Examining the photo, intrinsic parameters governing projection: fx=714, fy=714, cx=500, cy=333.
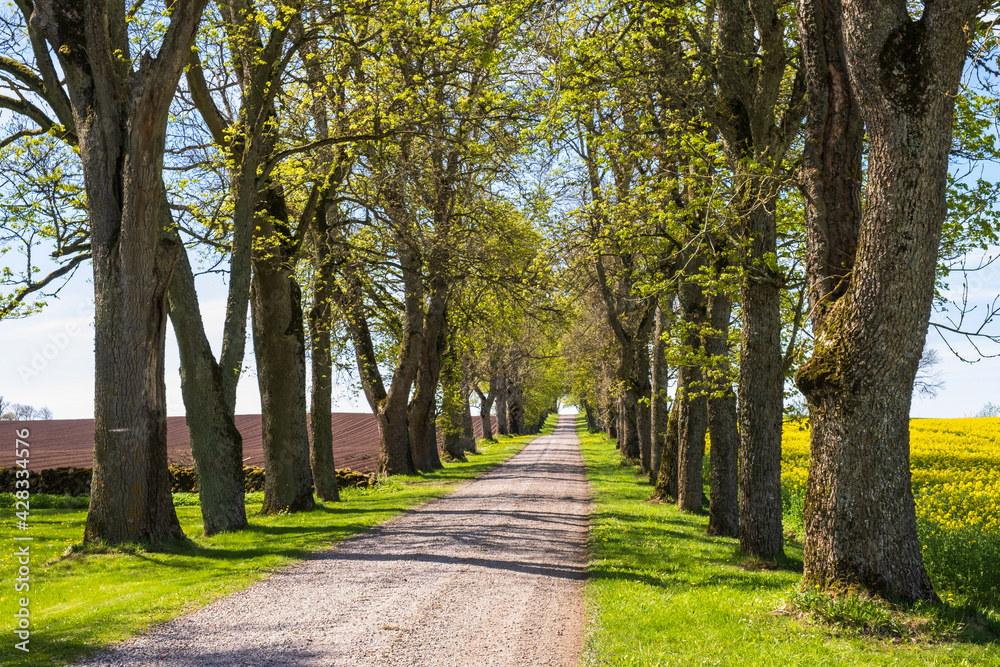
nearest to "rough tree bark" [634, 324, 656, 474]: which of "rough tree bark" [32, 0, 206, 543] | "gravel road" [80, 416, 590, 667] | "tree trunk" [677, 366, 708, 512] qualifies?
"tree trunk" [677, 366, 708, 512]

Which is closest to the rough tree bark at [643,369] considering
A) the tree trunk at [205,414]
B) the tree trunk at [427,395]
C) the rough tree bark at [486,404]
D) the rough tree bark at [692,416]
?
the rough tree bark at [692,416]

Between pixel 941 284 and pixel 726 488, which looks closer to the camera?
pixel 941 284

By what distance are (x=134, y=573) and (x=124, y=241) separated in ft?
15.3

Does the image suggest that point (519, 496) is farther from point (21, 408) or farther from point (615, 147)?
point (21, 408)

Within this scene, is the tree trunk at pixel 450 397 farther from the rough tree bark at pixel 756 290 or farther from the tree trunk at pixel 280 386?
the rough tree bark at pixel 756 290

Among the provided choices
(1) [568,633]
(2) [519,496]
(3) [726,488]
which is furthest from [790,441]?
(1) [568,633]

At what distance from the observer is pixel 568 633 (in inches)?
277

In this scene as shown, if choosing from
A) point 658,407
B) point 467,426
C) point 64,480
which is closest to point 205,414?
point 658,407

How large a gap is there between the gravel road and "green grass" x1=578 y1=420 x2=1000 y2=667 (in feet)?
1.48

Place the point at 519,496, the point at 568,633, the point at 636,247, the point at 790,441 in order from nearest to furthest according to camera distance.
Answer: the point at 568,633, the point at 636,247, the point at 519,496, the point at 790,441

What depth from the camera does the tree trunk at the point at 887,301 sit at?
660 cm

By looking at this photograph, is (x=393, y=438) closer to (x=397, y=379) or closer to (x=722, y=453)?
(x=397, y=379)

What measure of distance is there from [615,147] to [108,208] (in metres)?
8.66

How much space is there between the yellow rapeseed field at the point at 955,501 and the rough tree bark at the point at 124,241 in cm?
954
